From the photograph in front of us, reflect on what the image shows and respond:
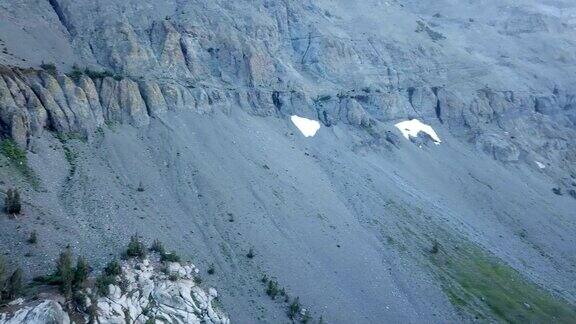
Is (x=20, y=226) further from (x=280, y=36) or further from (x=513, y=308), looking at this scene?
(x=280, y=36)

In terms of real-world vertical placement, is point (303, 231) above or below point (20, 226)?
below

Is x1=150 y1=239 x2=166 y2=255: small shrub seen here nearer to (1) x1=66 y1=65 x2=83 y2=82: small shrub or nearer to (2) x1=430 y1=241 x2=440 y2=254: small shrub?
(1) x1=66 y1=65 x2=83 y2=82: small shrub

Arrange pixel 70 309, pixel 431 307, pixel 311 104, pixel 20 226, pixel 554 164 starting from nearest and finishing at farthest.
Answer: pixel 70 309
pixel 20 226
pixel 431 307
pixel 311 104
pixel 554 164

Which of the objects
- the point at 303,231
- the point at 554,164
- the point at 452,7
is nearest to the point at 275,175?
the point at 303,231

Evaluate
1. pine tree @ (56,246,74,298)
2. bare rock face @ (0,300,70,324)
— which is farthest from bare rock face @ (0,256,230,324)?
pine tree @ (56,246,74,298)

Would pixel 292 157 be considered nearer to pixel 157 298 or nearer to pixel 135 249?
pixel 135 249
